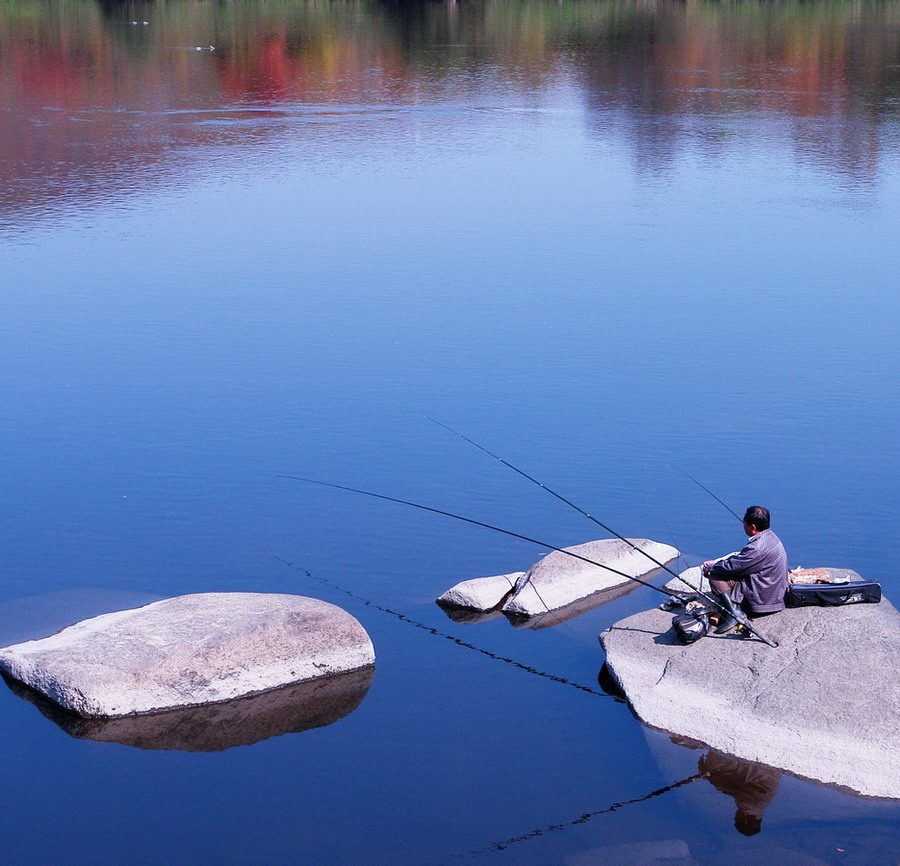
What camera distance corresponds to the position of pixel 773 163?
2561cm

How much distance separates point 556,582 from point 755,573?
1.63m

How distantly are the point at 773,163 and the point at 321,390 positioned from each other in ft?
49.9

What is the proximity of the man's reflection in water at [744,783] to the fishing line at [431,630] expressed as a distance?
980mm

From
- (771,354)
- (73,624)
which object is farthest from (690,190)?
(73,624)

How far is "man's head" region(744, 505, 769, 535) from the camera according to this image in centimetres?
825

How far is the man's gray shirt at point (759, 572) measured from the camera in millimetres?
8219

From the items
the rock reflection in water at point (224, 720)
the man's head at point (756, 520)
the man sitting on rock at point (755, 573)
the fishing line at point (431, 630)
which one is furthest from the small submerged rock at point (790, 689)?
the rock reflection in water at point (224, 720)

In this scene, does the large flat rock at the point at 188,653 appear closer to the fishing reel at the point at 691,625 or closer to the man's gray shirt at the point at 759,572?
the fishing reel at the point at 691,625

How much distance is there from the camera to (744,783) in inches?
291

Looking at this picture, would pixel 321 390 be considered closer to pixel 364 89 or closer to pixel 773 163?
pixel 773 163

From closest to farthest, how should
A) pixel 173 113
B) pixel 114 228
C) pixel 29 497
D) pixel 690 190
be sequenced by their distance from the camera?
pixel 29 497
pixel 114 228
pixel 690 190
pixel 173 113

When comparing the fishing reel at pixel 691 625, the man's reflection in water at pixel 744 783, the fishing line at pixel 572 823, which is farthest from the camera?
the fishing reel at pixel 691 625

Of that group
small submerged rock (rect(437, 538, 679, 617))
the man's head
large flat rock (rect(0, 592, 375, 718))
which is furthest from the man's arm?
large flat rock (rect(0, 592, 375, 718))

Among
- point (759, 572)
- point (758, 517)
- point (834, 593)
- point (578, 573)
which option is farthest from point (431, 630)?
point (834, 593)
